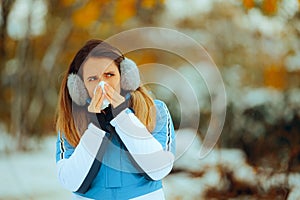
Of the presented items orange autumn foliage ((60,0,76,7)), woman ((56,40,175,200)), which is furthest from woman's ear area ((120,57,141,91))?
orange autumn foliage ((60,0,76,7))

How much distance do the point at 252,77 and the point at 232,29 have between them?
20 centimetres

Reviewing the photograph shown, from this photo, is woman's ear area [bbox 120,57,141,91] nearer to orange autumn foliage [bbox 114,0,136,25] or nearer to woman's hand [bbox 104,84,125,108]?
woman's hand [bbox 104,84,125,108]

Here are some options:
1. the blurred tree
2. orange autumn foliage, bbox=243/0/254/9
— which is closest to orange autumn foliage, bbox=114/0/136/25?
the blurred tree

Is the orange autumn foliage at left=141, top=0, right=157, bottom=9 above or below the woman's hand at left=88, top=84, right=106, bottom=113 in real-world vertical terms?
above

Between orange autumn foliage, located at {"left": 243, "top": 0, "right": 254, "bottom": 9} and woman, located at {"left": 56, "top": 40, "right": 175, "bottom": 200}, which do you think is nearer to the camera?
woman, located at {"left": 56, "top": 40, "right": 175, "bottom": 200}

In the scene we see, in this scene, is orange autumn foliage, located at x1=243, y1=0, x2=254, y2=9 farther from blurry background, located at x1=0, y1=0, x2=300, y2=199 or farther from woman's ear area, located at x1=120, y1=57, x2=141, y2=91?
woman's ear area, located at x1=120, y1=57, x2=141, y2=91

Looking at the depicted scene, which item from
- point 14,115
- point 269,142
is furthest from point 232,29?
point 14,115

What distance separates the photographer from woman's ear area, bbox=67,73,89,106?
2.63ft

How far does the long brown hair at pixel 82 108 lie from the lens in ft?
2.67

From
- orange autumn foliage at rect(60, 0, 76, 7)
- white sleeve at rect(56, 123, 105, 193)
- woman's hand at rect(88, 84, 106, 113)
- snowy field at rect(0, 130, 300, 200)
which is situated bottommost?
white sleeve at rect(56, 123, 105, 193)

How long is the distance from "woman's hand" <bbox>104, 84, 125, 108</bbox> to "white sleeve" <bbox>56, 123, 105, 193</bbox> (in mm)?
47

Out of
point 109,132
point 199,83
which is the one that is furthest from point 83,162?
point 199,83

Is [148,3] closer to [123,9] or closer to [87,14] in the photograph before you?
[123,9]

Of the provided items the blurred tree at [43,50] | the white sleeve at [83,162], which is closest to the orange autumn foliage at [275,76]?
the blurred tree at [43,50]
